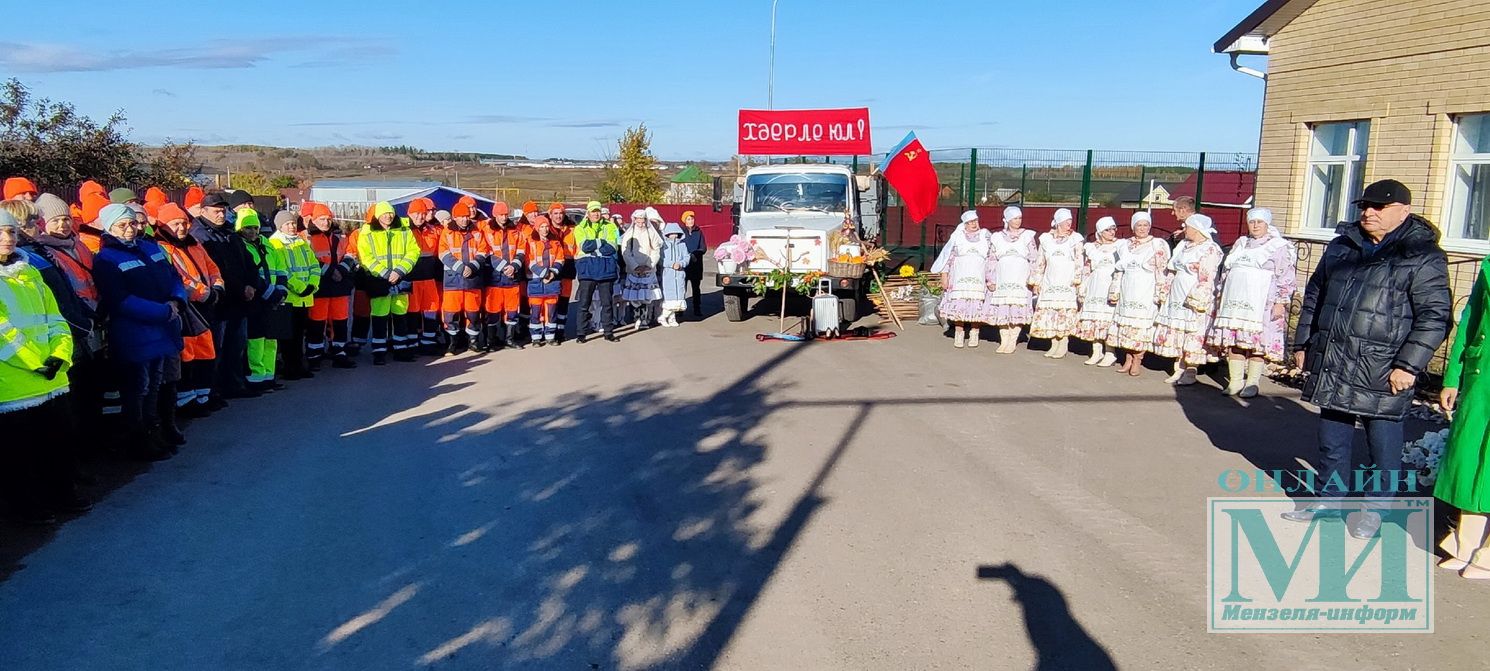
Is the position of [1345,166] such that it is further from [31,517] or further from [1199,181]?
[31,517]

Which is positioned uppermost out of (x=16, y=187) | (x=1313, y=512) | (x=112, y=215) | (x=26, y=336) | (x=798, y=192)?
(x=798, y=192)

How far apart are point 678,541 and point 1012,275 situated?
23.1 ft

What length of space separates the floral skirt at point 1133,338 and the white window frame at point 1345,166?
3710 mm

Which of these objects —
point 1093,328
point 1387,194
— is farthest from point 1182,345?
point 1387,194

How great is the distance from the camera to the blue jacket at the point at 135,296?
6.26 meters

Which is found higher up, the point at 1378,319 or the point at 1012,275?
the point at 1378,319

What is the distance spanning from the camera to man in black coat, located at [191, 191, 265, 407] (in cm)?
793

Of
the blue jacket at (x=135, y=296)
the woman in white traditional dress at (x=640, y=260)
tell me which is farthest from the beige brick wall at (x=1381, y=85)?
the blue jacket at (x=135, y=296)

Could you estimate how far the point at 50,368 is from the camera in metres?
5.13

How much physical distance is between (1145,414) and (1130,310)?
6.02 feet

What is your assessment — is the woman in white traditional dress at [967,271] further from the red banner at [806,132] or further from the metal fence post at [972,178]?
the metal fence post at [972,178]

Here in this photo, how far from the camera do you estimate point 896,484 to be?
629 centimetres

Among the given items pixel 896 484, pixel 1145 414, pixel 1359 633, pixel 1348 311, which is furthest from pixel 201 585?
pixel 1145 414

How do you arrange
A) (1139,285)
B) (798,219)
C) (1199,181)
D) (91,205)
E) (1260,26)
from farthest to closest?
(1199,181) < (798,219) < (1260,26) < (1139,285) < (91,205)
